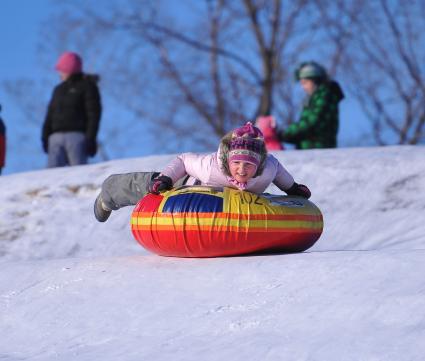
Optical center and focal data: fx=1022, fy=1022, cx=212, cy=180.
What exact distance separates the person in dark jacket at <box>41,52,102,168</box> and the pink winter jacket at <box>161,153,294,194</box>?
11.9 ft

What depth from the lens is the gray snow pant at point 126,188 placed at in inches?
268

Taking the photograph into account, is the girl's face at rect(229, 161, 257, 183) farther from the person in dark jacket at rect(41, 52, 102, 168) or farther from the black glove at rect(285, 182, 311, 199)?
the person in dark jacket at rect(41, 52, 102, 168)

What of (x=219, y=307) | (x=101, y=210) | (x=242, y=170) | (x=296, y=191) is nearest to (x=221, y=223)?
(x=242, y=170)

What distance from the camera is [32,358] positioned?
15.7ft

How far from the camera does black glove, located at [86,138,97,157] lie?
9.91 metres

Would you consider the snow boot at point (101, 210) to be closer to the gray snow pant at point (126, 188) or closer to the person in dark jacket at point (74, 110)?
the gray snow pant at point (126, 188)

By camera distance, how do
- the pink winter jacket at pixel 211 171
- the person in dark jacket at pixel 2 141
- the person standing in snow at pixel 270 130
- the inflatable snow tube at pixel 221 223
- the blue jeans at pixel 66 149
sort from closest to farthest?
the inflatable snow tube at pixel 221 223 < the pink winter jacket at pixel 211 171 < the blue jeans at pixel 66 149 < the person standing in snow at pixel 270 130 < the person in dark jacket at pixel 2 141

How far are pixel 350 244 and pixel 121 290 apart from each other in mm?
3479

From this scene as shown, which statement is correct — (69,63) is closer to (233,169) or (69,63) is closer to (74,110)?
(74,110)

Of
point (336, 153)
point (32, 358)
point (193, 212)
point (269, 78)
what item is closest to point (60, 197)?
point (336, 153)

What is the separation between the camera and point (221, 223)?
Result: 5879 mm

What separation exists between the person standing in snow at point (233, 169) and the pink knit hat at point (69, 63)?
11.2ft

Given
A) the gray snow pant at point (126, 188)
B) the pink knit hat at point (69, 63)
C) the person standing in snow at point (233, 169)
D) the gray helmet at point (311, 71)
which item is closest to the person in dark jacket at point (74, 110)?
the pink knit hat at point (69, 63)

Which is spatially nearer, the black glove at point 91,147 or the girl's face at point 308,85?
the girl's face at point 308,85
